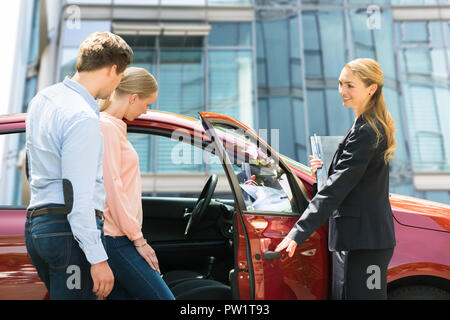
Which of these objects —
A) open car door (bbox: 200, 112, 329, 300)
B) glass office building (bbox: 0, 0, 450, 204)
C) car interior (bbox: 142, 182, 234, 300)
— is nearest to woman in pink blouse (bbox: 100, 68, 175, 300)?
open car door (bbox: 200, 112, 329, 300)

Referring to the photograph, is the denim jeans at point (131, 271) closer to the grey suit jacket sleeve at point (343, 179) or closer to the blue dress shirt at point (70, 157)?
the blue dress shirt at point (70, 157)

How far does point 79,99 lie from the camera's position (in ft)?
4.90

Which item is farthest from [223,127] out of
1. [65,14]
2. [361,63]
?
[65,14]

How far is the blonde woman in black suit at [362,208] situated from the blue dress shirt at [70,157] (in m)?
0.93

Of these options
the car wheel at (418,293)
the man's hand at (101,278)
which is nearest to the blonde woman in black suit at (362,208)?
the car wheel at (418,293)

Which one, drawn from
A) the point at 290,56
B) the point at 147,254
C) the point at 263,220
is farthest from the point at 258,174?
the point at 290,56

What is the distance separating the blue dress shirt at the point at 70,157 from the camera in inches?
55.0

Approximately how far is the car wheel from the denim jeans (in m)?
1.28

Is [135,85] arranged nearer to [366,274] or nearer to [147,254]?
[147,254]

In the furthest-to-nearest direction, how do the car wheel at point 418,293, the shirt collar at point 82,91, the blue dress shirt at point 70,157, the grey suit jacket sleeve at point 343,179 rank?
the car wheel at point 418,293 < the grey suit jacket sleeve at point 343,179 < the shirt collar at point 82,91 < the blue dress shirt at point 70,157

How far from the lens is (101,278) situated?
1436 mm

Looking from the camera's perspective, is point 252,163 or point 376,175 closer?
point 376,175
